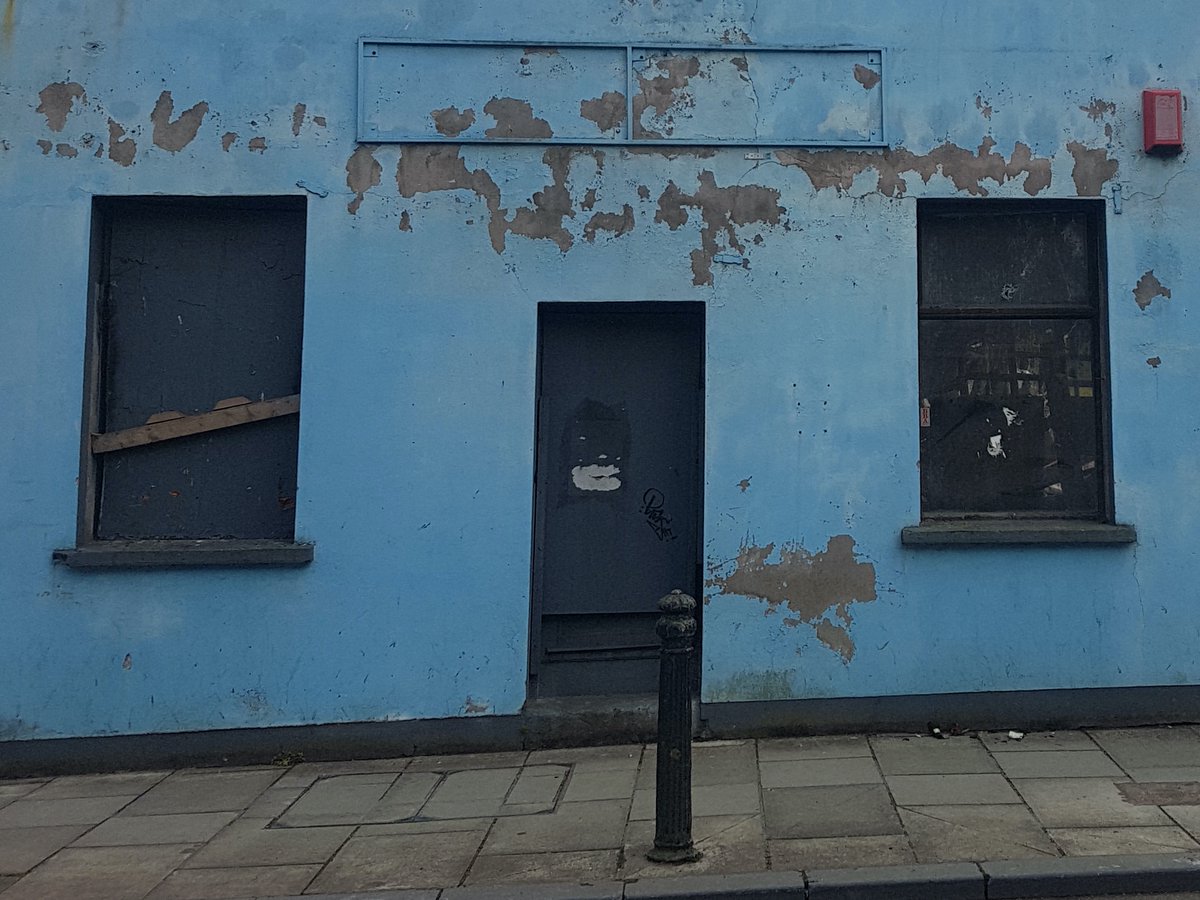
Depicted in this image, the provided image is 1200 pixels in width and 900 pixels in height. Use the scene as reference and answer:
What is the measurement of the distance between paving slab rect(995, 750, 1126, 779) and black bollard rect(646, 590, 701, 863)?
84.3 inches

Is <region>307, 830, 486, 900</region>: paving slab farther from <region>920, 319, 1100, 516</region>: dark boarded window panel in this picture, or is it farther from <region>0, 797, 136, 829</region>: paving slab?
<region>920, 319, 1100, 516</region>: dark boarded window panel

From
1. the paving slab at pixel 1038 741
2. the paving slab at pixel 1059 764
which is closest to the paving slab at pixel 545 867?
the paving slab at pixel 1059 764

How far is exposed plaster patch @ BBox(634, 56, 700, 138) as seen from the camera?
5.82 meters

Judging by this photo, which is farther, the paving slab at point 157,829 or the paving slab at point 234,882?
the paving slab at point 157,829

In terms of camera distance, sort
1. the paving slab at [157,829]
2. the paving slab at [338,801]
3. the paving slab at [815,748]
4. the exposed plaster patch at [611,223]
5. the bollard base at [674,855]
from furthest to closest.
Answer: the exposed plaster patch at [611,223] < the paving slab at [815,748] < the paving slab at [338,801] < the paving slab at [157,829] < the bollard base at [674,855]

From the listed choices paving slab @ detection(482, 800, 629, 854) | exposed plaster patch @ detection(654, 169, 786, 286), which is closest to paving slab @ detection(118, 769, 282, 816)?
paving slab @ detection(482, 800, 629, 854)

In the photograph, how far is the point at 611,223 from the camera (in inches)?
227

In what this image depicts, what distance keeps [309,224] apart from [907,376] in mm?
4029

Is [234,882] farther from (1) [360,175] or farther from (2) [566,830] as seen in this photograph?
(1) [360,175]

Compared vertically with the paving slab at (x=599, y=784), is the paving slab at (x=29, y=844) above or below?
below

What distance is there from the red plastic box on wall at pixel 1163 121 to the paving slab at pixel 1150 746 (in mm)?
3794

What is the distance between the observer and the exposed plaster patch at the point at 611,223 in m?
5.75

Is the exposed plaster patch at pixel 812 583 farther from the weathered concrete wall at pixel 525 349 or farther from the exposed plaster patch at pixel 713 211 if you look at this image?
the exposed plaster patch at pixel 713 211

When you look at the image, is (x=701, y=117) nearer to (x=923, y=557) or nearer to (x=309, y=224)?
(x=309, y=224)
